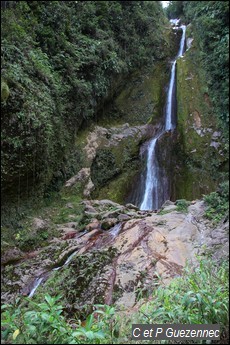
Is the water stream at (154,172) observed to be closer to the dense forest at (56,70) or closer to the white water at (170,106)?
the white water at (170,106)

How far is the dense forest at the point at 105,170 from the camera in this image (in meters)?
3.77

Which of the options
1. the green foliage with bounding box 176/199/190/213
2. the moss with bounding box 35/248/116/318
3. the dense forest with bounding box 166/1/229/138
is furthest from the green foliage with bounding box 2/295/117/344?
the green foliage with bounding box 176/199/190/213

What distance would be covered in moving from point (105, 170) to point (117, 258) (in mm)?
6727

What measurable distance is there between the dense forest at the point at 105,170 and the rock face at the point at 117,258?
3 cm

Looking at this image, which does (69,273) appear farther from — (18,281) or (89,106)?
(89,106)

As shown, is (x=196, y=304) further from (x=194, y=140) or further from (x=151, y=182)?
(x=194, y=140)

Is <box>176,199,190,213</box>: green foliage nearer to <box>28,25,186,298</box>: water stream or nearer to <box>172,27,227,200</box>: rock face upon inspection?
<box>28,25,186,298</box>: water stream

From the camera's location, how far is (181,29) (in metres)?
18.0

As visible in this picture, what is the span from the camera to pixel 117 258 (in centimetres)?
684

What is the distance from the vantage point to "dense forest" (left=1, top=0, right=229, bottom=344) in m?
3.77

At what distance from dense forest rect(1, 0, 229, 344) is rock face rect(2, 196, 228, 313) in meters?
0.03

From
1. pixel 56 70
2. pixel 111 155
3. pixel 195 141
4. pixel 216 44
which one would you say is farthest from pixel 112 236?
pixel 195 141

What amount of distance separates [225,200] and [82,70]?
24.4 ft

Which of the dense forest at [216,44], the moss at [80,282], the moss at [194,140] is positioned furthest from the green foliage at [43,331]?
the moss at [194,140]
